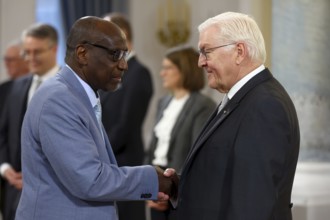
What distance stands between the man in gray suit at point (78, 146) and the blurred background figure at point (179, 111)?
1.94 m

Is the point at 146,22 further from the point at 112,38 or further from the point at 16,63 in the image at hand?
the point at 112,38

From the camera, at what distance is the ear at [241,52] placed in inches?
108

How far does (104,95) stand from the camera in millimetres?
4699

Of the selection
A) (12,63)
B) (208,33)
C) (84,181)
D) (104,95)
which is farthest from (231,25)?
(12,63)

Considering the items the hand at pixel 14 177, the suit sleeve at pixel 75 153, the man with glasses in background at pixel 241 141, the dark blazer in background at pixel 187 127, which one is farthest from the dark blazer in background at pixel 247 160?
the hand at pixel 14 177

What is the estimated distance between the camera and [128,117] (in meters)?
4.77

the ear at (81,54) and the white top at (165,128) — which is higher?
the ear at (81,54)

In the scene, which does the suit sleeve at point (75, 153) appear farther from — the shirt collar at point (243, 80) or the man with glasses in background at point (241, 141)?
the shirt collar at point (243, 80)

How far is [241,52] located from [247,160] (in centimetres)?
42

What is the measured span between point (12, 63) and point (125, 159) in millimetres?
1863

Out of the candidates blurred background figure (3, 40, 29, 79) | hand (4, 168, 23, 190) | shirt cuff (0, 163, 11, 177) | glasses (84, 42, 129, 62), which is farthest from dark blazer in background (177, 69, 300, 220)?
A: blurred background figure (3, 40, 29, 79)

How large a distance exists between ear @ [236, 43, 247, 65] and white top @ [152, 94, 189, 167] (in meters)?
2.12

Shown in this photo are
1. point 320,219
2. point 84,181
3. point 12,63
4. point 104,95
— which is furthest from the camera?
point 12,63

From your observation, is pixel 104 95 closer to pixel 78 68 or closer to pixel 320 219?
pixel 320 219
